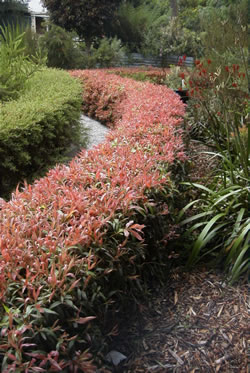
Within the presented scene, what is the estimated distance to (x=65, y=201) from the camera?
2.25 m

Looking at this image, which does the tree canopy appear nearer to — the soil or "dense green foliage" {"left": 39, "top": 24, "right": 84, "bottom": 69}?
"dense green foliage" {"left": 39, "top": 24, "right": 84, "bottom": 69}

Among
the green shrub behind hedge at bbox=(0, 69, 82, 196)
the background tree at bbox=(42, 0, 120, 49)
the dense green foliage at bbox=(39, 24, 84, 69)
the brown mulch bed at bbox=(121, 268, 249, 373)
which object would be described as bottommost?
the brown mulch bed at bbox=(121, 268, 249, 373)

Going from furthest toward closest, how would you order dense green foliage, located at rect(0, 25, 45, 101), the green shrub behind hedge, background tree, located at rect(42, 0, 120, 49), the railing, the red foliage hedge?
the railing, background tree, located at rect(42, 0, 120, 49), dense green foliage, located at rect(0, 25, 45, 101), the green shrub behind hedge, the red foliage hedge

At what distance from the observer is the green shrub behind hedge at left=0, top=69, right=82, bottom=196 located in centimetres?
435

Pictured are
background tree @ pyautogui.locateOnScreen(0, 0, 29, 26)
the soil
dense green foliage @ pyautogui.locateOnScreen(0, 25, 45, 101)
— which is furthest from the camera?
background tree @ pyautogui.locateOnScreen(0, 0, 29, 26)

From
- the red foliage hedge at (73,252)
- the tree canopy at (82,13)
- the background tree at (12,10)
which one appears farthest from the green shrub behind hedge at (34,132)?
the background tree at (12,10)

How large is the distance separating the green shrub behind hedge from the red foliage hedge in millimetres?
1390

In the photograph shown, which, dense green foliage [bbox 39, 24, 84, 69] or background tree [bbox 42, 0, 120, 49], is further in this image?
background tree [bbox 42, 0, 120, 49]

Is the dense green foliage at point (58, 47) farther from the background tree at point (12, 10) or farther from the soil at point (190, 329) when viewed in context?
the soil at point (190, 329)

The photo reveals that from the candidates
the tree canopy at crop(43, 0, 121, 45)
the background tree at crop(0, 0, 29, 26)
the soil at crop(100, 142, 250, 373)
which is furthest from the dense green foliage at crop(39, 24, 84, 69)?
the soil at crop(100, 142, 250, 373)

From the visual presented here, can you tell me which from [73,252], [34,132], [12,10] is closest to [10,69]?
[34,132]

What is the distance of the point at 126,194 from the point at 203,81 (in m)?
4.46

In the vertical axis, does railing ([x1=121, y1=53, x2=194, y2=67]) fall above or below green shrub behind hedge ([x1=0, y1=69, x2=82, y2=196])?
above

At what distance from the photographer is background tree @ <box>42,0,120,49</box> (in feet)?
53.0
